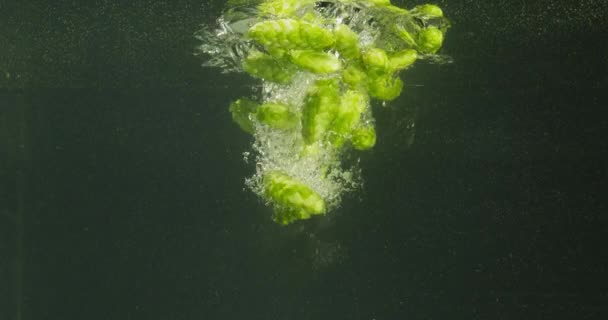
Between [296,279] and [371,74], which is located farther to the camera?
[296,279]

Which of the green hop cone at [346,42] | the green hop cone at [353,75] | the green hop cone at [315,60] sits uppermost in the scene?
the green hop cone at [346,42]

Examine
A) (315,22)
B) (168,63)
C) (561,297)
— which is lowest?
(561,297)

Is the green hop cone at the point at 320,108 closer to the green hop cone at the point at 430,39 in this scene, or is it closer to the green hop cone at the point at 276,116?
the green hop cone at the point at 276,116

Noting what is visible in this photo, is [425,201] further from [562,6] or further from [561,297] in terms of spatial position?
[562,6]

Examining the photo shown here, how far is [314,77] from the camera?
963mm

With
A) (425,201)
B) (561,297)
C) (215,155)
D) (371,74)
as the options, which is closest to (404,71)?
(371,74)

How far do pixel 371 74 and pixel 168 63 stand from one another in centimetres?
33

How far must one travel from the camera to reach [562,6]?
3.37 ft

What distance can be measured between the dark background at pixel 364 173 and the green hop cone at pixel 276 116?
0.21 ft

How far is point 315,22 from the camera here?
94 centimetres

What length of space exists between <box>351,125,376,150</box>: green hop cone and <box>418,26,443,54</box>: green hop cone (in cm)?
15

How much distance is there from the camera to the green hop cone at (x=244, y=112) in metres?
1.00

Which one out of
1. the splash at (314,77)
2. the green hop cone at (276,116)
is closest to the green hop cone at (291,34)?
the splash at (314,77)

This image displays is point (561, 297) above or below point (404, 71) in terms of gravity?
below
